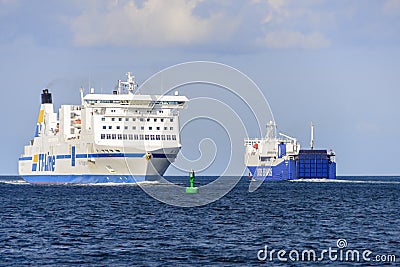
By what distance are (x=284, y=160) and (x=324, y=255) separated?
118203mm

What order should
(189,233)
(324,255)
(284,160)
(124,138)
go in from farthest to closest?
(284,160) → (124,138) → (189,233) → (324,255)

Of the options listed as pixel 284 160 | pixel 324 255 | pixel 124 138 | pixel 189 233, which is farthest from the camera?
pixel 284 160

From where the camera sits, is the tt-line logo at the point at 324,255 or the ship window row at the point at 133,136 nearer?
the tt-line logo at the point at 324,255

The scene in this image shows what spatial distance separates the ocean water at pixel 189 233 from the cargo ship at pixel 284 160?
276ft

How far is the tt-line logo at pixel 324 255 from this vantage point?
1289 inches

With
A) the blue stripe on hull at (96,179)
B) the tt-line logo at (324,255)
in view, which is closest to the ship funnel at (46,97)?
the blue stripe on hull at (96,179)

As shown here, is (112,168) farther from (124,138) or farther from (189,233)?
(189,233)

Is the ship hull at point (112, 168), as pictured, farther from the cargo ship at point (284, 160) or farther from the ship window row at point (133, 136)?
the cargo ship at point (284, 160)

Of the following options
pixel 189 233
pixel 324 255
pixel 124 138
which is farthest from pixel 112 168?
pixel 324 255

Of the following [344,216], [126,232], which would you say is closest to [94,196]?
[344,216]

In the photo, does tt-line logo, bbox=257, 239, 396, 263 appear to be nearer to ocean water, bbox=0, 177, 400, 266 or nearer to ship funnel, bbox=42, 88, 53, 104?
ocean water, bbox=0, 177, 400, 266

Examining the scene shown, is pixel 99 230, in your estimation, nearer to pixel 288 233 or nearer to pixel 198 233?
pixel 198 233

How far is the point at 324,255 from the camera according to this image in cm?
3381

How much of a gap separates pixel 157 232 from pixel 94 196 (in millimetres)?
31796
